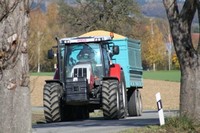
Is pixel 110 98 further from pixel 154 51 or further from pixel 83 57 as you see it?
pixel 154 51

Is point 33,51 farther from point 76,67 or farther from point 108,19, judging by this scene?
point 108,19

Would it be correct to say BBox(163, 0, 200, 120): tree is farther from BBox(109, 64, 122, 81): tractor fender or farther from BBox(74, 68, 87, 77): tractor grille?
BBox(109, 64, 122, 81): tractor fender

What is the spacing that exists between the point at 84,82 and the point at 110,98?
0.93 metres

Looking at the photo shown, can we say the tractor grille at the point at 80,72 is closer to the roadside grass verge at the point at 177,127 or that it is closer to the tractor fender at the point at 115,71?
the tractor fender at the point at 115,71

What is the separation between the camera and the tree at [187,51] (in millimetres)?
12664

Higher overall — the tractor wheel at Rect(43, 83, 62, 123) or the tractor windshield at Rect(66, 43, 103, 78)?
the tractor windshield at Rect(66, 43, 103, 78)

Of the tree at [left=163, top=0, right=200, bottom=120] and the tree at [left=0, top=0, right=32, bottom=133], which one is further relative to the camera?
the tree at [left=163, top=0, right=200, bottom=120]

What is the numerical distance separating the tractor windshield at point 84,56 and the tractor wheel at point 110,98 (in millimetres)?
1036

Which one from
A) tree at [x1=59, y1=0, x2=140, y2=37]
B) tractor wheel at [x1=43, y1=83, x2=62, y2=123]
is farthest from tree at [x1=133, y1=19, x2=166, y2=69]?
tractor wheel at [x1=43, y1=83, x2=62, y2=123]

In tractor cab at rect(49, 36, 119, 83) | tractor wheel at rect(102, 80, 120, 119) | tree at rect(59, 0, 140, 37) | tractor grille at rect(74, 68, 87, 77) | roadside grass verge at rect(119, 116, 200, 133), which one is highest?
tree at rect(59, 0, 140, 37)

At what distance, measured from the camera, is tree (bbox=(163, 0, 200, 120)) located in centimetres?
1266

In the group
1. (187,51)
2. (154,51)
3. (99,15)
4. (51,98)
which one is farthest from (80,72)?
(154,51)

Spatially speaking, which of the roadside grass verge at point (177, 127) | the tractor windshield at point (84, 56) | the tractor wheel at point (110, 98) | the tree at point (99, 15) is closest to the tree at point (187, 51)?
the roadside grass verge at point (177, 127)

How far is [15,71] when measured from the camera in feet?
21.8
